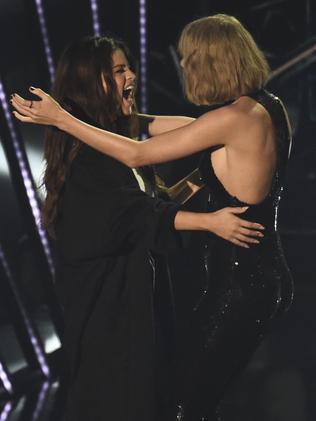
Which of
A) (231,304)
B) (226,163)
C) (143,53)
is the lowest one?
(143,53)

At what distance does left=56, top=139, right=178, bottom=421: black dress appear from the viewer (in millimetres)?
2871

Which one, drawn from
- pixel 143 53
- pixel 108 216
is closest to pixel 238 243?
pixel 108 216

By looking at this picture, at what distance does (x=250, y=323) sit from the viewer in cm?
289

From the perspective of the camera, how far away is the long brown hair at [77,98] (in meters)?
2.93

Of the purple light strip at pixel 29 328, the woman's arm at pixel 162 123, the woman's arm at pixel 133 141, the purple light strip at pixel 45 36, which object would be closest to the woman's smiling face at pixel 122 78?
the woman's arm at pixel 133 141

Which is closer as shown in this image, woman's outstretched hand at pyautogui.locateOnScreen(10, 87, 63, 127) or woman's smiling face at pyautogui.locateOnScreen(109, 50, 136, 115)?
woman's outstretched hand at pyautogui.locateOnScreen(10, 87, 63, 127)

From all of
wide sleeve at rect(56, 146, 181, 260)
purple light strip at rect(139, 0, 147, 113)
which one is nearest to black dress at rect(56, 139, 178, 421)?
wide sleeve at rect(56, 146, 181, 260)

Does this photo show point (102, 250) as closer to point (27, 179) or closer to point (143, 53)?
point (27, 179)

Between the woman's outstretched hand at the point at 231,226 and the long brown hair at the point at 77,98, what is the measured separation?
1.53ft

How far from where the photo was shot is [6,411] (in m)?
4.25

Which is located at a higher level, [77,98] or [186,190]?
[77,98]

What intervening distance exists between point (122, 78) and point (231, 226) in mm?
600

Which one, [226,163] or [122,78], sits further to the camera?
[122,78]

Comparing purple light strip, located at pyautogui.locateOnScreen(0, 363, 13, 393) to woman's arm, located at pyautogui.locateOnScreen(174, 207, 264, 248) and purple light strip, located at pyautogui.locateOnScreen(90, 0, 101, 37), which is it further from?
woman's arm, located at pyautogui.locateOnScreen(174, 207, 264, 248)
